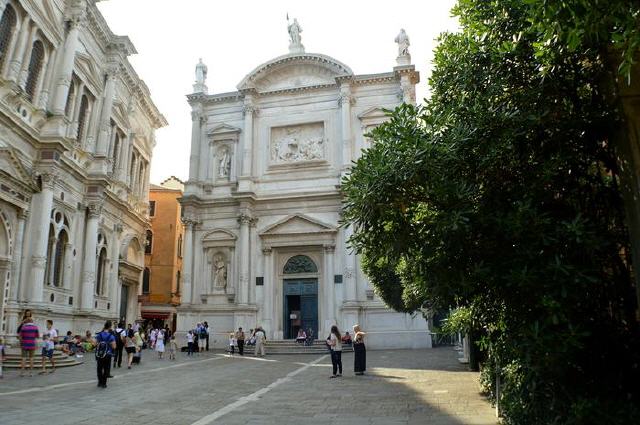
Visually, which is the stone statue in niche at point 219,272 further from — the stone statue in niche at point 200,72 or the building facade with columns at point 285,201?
the stone statue in niche at point 200,72

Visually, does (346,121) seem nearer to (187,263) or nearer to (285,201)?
(285,201)

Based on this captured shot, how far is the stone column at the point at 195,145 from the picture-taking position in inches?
1241

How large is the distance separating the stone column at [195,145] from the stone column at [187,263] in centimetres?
306

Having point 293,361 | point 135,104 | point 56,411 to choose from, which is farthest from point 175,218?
point 56,411

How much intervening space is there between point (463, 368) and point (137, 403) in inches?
382

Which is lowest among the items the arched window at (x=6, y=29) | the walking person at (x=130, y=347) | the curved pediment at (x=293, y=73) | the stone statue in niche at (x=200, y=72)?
the walking person at (x=130, y=347)

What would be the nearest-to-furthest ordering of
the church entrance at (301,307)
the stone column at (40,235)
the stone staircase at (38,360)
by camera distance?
the stone staircase at (38,360), the stone column at (40,235), the church entrance at (301,307)

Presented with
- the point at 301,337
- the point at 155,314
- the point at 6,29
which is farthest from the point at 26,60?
the point at 155,314

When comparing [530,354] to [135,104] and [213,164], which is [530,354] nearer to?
[213,164]

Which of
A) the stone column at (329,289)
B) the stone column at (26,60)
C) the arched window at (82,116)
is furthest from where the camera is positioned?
the stone column at (329,289)

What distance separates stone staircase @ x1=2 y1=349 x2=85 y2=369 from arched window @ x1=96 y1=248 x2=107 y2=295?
27.6 feet

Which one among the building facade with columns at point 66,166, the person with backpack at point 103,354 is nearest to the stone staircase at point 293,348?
the building facade with columns at point 66,166

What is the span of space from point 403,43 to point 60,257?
2161 cm

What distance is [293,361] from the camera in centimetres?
2091
